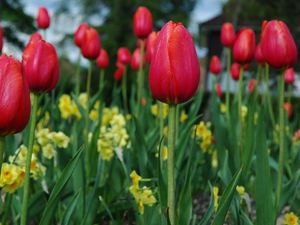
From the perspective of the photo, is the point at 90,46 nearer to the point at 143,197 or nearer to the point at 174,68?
the point at 143,197

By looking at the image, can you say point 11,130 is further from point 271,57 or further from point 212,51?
point 212,51

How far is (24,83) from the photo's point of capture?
1386 millimetres

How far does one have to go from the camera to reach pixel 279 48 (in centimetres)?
216

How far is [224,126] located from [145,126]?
74 cm

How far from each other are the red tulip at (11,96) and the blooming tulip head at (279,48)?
3.63ft

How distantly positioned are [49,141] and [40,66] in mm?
1119

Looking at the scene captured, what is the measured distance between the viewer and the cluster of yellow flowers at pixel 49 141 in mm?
2732

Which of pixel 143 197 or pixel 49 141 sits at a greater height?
pixel 49 141

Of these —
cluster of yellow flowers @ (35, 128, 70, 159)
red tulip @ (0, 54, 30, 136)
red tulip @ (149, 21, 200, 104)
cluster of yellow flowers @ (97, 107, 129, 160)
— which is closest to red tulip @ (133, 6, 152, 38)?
cluster of yellow flowers @ (97, 107, 129, 160)

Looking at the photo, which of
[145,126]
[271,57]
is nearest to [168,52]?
[271,57]

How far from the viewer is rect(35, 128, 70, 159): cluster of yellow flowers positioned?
2.73 m

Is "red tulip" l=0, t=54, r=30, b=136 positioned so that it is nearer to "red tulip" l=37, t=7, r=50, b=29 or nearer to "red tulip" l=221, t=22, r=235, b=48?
"red tulip" l=221, t=22, r=235, b=48

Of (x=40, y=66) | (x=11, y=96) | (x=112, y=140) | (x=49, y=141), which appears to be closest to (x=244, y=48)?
(x=112, y=140)

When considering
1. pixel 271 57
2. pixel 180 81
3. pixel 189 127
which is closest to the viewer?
pixel 180 81
